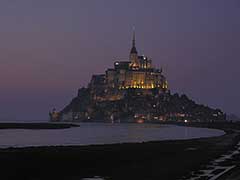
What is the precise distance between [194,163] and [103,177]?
1024 cm

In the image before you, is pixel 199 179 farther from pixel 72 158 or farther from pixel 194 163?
pixel 72 158

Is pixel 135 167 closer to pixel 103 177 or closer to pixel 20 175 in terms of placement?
pixel 103 177

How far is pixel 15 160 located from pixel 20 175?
6428 mm

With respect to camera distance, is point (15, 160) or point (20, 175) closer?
point (20, 175)

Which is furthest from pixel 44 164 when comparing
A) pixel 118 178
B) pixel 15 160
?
pixel 118 178

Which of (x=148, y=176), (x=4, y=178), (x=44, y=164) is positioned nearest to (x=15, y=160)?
(x=44, y=164)

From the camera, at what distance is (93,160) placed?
109 ft

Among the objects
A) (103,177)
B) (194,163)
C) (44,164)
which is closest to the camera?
(103,177)

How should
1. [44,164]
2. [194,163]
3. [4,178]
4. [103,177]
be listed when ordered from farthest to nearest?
Result: [194,163], [44,164], [103,177], [4,178]

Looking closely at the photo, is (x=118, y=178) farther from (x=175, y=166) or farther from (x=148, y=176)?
(x=175, y=166)

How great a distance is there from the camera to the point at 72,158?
33.7 m

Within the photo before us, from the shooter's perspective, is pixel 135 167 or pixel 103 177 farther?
pixel 135 167

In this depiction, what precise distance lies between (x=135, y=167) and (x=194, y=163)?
526 cm

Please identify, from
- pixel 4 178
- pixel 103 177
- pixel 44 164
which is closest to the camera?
pixel 4 178
